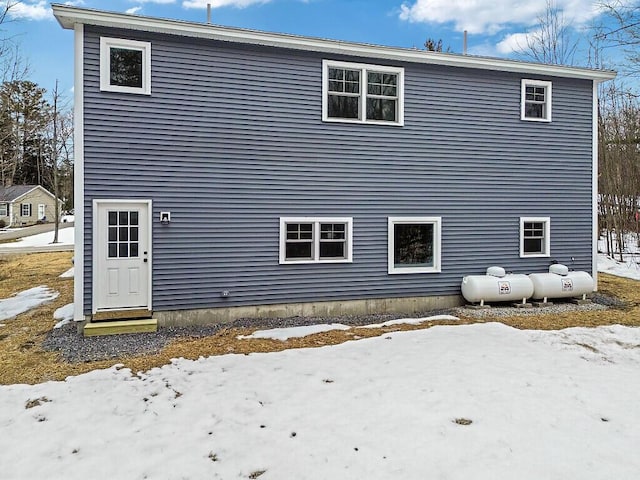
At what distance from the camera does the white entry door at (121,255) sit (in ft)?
23.6

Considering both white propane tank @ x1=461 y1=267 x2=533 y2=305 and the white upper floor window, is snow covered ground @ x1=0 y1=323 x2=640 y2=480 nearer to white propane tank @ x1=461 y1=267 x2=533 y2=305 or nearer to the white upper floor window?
white propane tank @ x1=461 y1=267 x2=533 y2=305

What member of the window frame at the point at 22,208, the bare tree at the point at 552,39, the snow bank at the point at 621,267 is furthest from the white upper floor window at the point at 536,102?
the window frame at the point at 22,208

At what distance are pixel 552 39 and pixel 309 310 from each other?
17.6m

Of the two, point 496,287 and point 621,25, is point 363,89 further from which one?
point 621,25

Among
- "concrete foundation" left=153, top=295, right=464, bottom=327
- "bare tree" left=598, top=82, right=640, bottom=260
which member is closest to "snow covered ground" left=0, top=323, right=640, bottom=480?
"concrete foundation" left=153, top=295, right=464, bottom=327

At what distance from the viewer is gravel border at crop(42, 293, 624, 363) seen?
6.21m

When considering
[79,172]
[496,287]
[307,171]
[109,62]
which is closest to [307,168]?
[307,171]

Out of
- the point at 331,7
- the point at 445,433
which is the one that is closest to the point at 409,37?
the point at 331,7

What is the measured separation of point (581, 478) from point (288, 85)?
23.6 ft

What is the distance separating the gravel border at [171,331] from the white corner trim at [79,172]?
0.56 m

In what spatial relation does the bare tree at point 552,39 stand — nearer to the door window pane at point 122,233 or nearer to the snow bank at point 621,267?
the snow bank at point 621,267

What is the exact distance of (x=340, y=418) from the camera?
13.6 feet

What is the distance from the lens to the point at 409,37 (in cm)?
2405

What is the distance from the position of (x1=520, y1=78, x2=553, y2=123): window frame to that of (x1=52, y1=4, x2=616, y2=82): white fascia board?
211 millimetres
